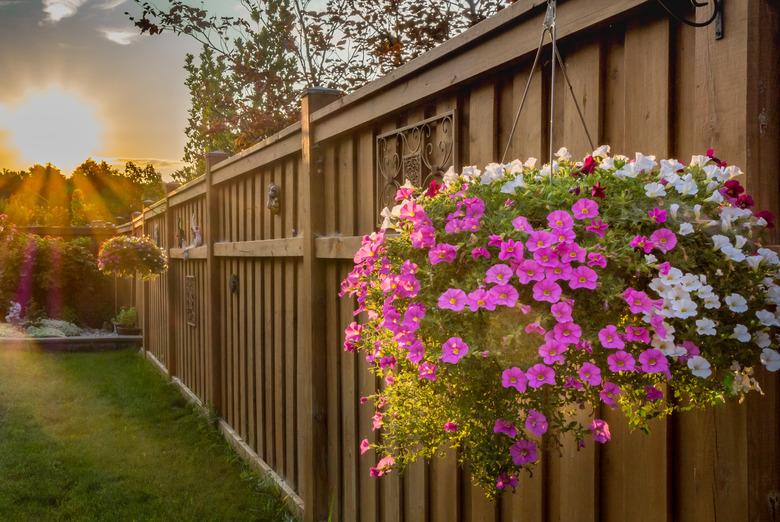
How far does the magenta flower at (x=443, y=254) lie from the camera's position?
1451mm

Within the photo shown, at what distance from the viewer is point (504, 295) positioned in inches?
52.3

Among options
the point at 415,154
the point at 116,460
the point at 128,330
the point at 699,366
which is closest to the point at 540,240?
the point at 699,366

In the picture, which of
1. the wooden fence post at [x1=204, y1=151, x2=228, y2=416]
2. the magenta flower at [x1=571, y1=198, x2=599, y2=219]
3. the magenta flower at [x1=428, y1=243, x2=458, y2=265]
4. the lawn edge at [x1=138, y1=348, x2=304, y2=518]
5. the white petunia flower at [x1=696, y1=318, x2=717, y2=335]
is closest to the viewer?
the white petunia flower at [x1=696, y1=318, x2=717, y2=335]

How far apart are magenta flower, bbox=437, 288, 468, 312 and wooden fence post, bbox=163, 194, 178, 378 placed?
7.95 metres

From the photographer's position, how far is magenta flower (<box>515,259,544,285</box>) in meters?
1.31

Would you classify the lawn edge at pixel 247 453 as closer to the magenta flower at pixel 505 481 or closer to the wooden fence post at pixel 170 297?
the wooden fence post at pixel 170 297

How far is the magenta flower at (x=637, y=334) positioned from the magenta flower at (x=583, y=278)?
0.10 metres

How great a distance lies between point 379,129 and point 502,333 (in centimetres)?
196

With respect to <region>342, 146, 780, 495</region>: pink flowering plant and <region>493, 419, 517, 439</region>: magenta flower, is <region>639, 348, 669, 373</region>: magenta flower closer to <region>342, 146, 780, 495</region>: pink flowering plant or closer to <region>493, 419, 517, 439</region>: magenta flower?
<region>342, 146, 780, 495</region>: pink flowering plant

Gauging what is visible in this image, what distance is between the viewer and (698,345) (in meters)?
1.31

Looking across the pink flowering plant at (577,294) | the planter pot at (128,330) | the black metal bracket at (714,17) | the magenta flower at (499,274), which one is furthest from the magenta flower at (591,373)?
the planter pot at (128,330)

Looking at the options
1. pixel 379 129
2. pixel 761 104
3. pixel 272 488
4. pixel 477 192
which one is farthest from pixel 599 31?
pixel 272 488

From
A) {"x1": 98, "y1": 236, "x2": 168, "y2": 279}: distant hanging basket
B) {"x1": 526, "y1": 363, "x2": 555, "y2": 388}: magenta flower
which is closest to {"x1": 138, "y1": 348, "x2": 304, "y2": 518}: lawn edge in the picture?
{"x1": 98, "y1": 236, "x2": 168, "y2": 279}: distant hanging basket

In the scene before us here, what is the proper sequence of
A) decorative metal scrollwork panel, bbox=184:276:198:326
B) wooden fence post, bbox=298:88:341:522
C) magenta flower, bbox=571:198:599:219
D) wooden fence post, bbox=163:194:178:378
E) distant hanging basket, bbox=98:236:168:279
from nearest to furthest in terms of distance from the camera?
magenta flower, bbox=571:198:599:219, wooden fence post, bbox=298:88:341:522, decorative metal scrollwork panel, bbox=184:276:198:326, distant hanging basket, bbox=98:236:168:279, wooden fence post, bbox=163:194:178:378
